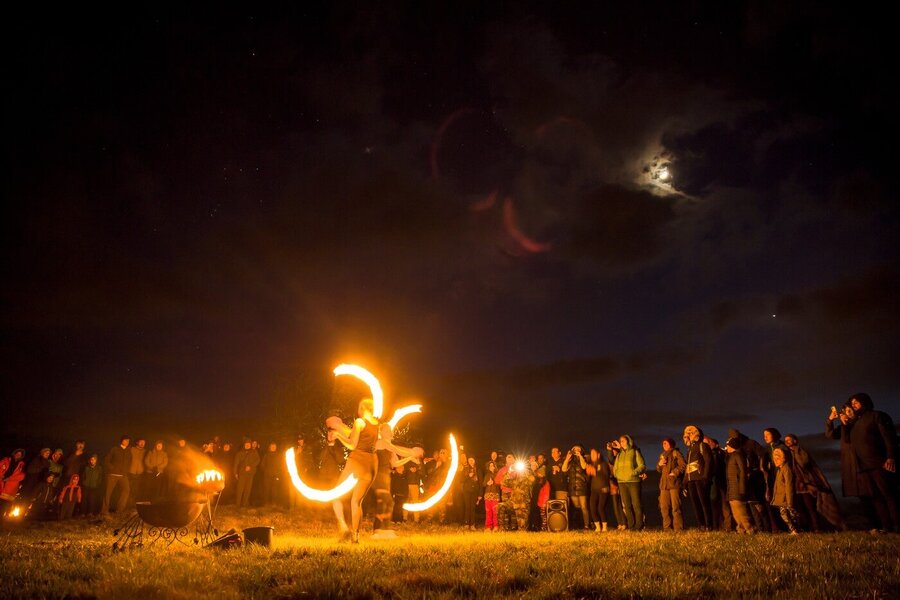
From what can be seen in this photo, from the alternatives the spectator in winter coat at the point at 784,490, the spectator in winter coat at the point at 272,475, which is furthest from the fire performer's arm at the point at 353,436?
the spectator in winter coat at the point at 272,475

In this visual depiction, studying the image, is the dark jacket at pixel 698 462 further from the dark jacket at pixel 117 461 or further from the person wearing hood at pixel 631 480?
the dark jacket at pixel 117 461

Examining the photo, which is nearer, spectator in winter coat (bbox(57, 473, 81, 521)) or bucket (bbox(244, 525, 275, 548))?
bucket (bbox(244, 525, 275, 548))

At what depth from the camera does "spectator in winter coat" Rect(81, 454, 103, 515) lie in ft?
61.3

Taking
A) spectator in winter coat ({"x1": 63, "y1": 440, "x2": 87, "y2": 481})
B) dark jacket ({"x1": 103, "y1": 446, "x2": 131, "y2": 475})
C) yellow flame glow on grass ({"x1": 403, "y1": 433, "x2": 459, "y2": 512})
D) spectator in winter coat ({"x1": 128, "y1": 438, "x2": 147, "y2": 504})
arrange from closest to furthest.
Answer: yellow flame glow on grass ({"x1": 403, "y1": 433, "x2": 459, "y2": 512}) < spectator in winter coat ({"x1": 63, "y1": 440, "x2": 87, "y2": 481}) < dark jacket ({"x1": 103, "y1": 446, "x2": 131, "y2": 475}) < spectator in winter coat ({"x1": 128, "y1": 438, "x2": 147, "y2": 504})

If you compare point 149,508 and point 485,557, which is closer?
point 485,557

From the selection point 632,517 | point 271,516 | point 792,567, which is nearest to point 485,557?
point 792,567

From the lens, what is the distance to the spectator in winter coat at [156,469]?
20.5 m

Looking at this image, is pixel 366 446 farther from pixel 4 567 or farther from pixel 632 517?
pixel 632 517

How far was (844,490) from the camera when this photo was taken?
34.3 ft

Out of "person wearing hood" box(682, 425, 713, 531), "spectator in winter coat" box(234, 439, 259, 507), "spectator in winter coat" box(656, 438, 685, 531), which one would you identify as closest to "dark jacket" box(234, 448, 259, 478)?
"spectator in winter coat" box(234, 439, 259, 507)

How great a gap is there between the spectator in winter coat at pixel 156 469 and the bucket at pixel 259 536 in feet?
44.4

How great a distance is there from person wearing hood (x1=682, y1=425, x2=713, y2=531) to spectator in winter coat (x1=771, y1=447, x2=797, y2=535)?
1453 millimetres

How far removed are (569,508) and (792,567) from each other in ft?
33.8

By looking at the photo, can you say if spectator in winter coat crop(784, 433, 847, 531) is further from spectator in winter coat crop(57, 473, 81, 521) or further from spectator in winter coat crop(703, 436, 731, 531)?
spectator in winter coat crop(57, 473, 81, 521)
